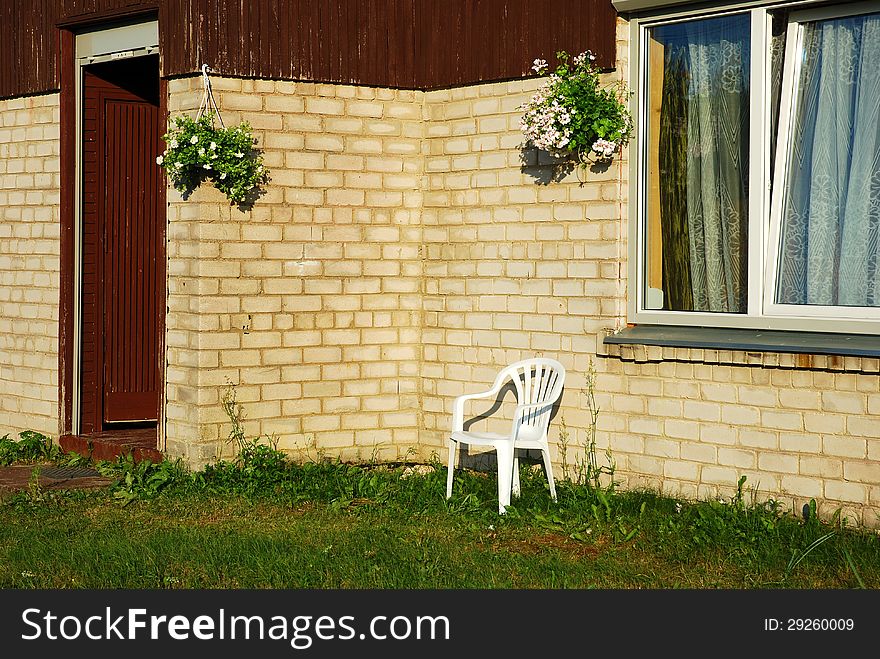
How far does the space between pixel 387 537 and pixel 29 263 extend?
4.63m

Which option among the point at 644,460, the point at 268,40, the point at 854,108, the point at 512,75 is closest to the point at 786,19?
the point at 854,108

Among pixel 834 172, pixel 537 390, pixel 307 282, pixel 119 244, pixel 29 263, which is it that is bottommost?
pixel 537 390

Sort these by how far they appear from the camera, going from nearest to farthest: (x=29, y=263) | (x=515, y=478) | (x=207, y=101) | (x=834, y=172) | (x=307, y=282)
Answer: (x=834, y=172) < (x=515, y=478) < (x=207, y=101) < (x=307, y=282) < (x=29, y=263)

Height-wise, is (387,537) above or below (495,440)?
below

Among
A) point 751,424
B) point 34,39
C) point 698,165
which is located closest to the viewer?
point 751,424

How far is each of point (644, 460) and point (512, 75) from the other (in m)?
2.78

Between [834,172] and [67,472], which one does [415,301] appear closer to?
[67,472]

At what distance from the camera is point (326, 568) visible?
21.2 ft

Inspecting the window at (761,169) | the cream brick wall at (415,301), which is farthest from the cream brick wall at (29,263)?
the window at (761,169)

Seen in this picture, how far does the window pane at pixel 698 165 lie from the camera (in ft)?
25.6

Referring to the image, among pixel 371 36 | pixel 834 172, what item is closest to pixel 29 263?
pixel 371 36

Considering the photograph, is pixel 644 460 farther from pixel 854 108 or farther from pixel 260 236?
pixel 260 236

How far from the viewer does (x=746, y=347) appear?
7508mm

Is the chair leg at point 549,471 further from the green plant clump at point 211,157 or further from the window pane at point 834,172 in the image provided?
the green plant clump at point 211,157
